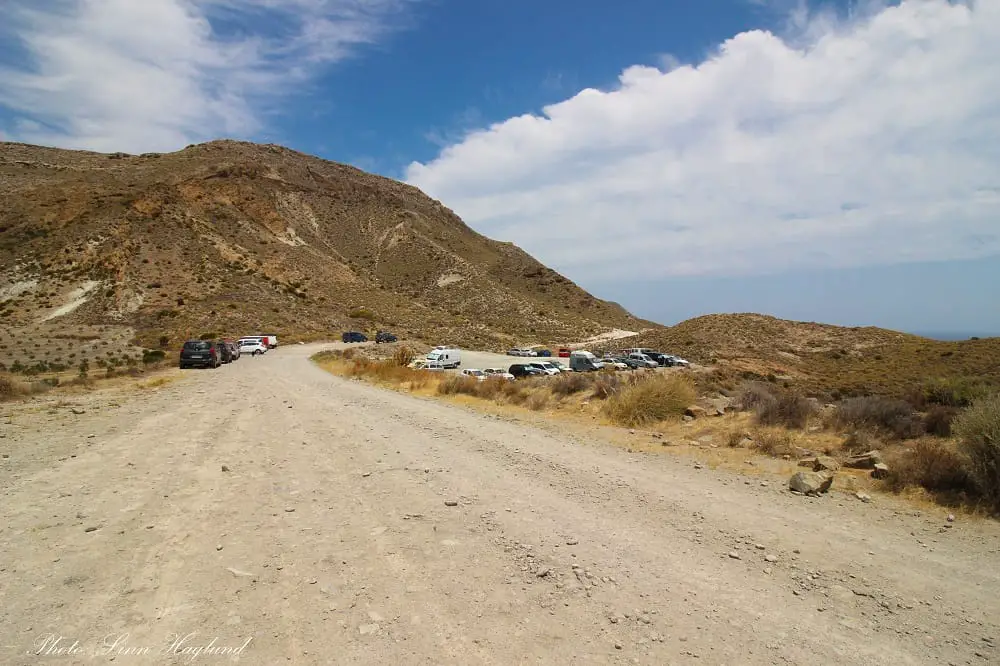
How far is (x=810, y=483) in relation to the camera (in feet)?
23.9

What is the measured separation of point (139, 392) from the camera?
18047 millimetres

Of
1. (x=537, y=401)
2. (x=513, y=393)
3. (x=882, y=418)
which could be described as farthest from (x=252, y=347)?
(x=882, y=418)

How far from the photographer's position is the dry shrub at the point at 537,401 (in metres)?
15.3

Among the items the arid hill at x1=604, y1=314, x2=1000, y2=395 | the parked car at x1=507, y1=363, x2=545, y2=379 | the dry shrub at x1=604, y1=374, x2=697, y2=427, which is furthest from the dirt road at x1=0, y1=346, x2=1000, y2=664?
the parked car at x1=507, y1=363, x2=545, y2=379

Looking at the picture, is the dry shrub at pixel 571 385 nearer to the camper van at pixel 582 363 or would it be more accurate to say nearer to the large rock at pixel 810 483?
the large rock at pixel 810 483

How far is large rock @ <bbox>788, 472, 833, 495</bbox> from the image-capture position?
7.25 metres

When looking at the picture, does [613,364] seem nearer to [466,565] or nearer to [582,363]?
[582,363]

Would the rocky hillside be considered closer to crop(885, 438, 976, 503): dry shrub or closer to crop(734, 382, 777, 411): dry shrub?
crop(734, 382, 777, 411): dry shrub

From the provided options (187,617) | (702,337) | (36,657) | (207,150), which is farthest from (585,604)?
(207,150)

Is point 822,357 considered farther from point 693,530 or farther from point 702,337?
point 693,530

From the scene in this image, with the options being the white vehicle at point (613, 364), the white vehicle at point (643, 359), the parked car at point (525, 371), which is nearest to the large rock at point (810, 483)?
the parked car at point (525, 371)

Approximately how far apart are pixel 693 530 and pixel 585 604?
2.09 m

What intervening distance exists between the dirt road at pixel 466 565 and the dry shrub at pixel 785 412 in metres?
3.73

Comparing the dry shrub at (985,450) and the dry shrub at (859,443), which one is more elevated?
the dry shrub at (985,450)
